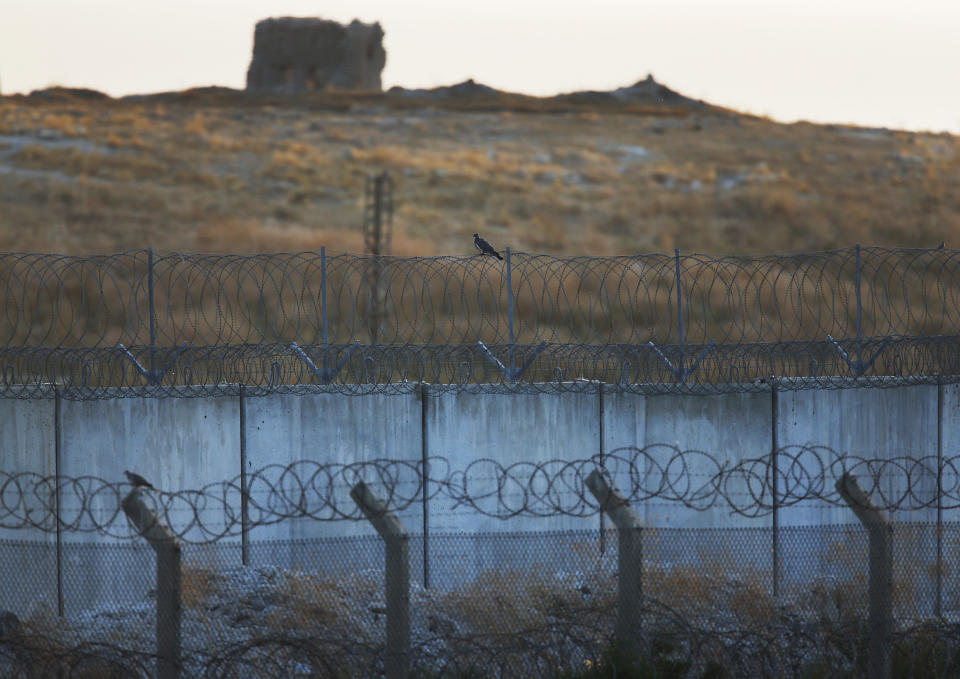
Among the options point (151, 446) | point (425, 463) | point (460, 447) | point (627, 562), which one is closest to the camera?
point (627, 562)

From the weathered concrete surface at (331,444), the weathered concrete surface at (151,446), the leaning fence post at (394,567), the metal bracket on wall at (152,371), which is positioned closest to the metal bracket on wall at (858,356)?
the weathered concrete surface at (331,444)

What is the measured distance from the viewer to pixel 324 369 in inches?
438

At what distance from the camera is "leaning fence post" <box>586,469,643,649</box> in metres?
7.55

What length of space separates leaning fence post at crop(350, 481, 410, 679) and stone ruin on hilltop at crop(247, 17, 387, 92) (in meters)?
56.8

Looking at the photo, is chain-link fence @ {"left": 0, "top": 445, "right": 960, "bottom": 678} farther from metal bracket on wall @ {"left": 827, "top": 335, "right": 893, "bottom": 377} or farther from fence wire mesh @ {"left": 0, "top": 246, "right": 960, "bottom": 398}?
fence wire mesh @ {"left": 0, "top": 246, "right": 960, "bottom": 398}

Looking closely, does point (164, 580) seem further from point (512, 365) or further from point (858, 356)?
point (858, 356)

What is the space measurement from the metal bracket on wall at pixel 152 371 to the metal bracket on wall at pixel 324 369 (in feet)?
3.47

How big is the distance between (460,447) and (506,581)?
1668 millimetres

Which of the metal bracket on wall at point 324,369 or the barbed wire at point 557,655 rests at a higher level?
the metal bracket on wall at point 324,369

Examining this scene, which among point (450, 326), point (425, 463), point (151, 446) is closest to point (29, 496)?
point (151, 446)

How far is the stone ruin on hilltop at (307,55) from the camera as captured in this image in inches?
2443

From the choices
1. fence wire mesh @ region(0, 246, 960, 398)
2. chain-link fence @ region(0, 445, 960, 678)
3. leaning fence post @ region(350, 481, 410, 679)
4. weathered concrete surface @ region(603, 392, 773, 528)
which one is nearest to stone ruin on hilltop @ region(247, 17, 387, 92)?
fence wire mesh @ region(0, 246, 960, 398)

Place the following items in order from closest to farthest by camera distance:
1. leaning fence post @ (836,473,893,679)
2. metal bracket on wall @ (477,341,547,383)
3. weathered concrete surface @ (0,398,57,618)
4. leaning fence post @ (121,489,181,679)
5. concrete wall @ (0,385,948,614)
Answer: leaning fence post @ (121,489,181,679)
leaning fence post @ (836,473,893,679)
weathered concrete surface @ (0,398,57,618)
concrete wall @ (0,385,948,614)
metal bracket on wall @ (477,341,547,383)

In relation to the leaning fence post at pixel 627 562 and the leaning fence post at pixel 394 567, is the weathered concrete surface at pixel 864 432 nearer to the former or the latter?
the leaning fence post at pixel 627 562
